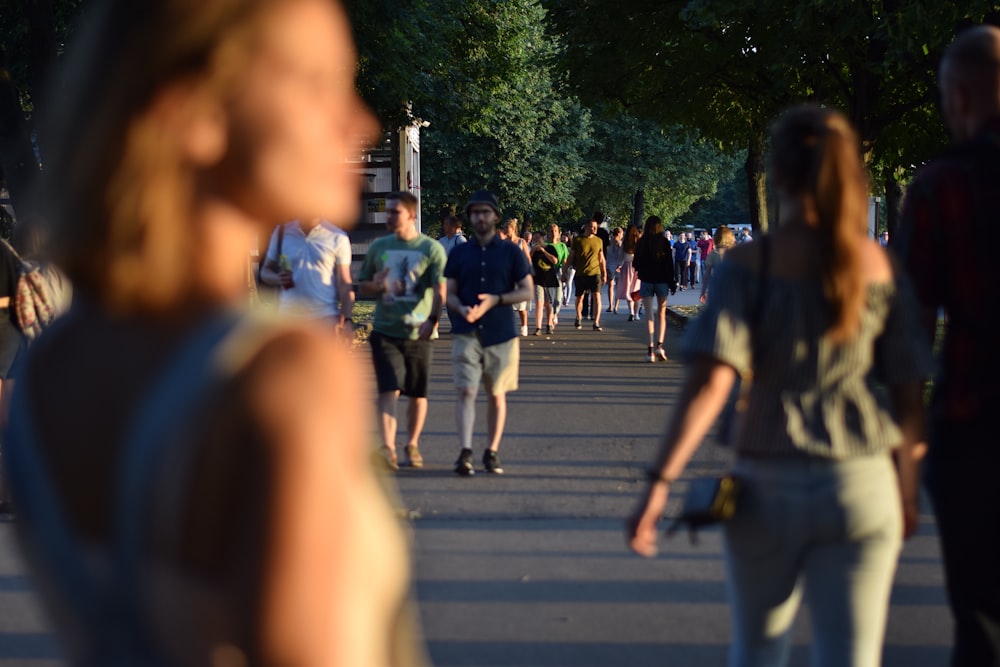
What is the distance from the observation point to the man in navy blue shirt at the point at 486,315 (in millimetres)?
10016

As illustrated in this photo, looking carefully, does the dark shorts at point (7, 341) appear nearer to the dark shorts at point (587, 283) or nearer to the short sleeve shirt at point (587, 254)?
the short sleeve shirt at point (587, 254)

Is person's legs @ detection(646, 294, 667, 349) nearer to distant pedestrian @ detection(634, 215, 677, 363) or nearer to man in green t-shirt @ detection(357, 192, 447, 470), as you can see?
distant pedestrian @ detection(634, 215, 677, 363)

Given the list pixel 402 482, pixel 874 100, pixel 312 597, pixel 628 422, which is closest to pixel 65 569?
pixel 312 597

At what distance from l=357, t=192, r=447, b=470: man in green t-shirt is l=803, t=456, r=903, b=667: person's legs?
22.1ft

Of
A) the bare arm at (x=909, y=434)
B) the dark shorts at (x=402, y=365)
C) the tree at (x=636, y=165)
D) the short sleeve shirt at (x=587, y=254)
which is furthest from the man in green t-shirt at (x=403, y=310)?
the tree at (x=636, y=165)

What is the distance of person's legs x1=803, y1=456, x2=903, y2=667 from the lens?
327 cm

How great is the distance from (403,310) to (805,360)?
6.85 metres

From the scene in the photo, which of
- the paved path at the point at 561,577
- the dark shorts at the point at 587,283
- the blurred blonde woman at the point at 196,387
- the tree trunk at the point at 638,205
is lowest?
the paved path at the point at 561,577

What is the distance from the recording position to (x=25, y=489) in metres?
1.34

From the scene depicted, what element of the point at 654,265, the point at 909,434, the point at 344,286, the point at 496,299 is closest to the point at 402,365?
the point at 344,286

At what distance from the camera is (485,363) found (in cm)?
1022

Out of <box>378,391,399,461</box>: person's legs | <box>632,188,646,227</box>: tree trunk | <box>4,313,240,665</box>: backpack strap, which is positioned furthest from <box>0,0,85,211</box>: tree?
<box>632,188,646,227</box>: tree trunk

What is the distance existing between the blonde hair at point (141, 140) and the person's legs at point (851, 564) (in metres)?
2.30

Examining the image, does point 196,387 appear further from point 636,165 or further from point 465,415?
point 636,165
